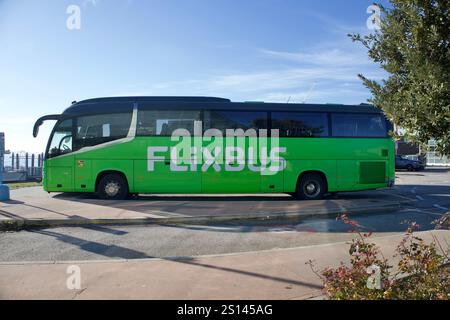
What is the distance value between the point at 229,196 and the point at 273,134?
10.6 ft

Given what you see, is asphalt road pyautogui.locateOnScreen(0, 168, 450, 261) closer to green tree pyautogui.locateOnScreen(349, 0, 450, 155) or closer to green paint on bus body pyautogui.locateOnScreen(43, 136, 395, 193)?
green tree pyautogui.locateOnScreen(349, 0, 450, 155)

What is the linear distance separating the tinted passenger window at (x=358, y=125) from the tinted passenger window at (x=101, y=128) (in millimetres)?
7386

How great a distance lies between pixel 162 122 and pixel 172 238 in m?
6.02

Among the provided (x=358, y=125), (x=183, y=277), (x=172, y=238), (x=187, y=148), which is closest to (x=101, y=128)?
(x=187, y=148)

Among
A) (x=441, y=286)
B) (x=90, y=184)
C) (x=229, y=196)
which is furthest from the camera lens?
(x=229, y=196)

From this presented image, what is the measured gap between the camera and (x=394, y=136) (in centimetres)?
450

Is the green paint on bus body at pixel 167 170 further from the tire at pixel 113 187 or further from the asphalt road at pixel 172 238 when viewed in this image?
the asphalt road at pixel 172 238

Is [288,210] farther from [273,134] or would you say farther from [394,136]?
[394,136]

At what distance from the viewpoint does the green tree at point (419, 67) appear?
3779 mm

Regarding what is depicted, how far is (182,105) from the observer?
42.1 ft

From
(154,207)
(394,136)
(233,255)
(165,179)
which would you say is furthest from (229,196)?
(394,136)

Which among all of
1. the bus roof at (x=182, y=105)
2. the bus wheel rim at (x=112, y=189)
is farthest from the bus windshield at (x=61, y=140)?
the bus wheel rim at (x=112, y=189)

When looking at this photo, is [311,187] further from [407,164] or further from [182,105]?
[407,164]

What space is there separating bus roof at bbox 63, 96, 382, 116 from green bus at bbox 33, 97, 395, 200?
0.03 m
